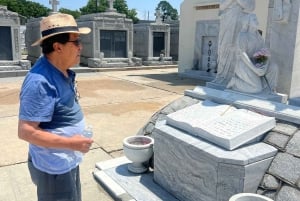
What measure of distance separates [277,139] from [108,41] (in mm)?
14024

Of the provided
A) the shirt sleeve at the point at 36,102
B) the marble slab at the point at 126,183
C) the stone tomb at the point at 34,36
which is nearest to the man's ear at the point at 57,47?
the shirt sleeve at the point at 36,102

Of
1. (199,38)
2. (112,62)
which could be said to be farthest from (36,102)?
(112,62)

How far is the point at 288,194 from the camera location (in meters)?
2.57

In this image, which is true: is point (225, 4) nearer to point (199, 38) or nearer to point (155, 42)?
point (199, 38)

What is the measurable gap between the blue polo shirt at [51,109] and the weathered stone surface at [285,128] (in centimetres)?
197

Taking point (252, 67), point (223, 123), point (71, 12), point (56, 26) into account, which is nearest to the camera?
point (56, 26)

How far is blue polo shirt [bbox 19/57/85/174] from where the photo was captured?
1.77 metres

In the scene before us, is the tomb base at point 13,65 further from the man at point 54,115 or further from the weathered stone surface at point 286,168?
the weathered stone surface at point 286,168

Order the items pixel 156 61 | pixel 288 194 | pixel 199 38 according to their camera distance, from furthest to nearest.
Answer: pixel 156 61, pixel 199 38, pixel 288 194

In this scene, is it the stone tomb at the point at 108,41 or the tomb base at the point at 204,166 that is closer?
the tomb base at the point at 204,166

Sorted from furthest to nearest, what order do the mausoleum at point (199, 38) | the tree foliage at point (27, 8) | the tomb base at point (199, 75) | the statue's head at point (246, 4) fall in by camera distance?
the tree foliage at point (27, 8) → the mausoleum at point (199, 38) → the tomb base at point (199, 75) → the statue's head at point (246, 4)

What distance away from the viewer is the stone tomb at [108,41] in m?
15.6

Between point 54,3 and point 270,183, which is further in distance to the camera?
point 54,3

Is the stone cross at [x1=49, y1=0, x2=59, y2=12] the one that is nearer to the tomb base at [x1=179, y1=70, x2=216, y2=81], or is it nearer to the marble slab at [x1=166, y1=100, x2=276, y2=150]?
the tomb base at [x1=179, y1=70, x2=216, y2=81]
